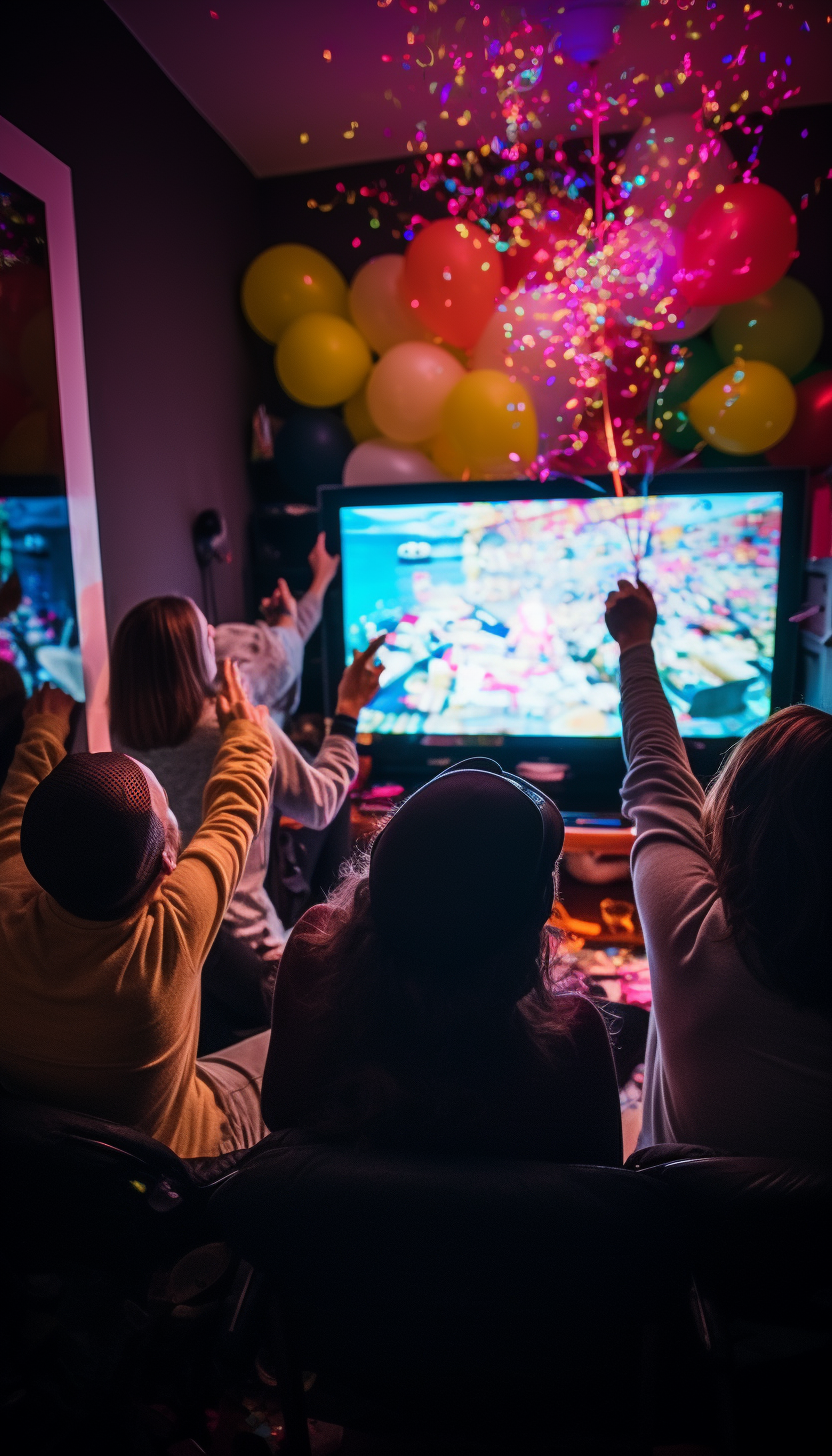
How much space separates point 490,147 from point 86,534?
1976 millimetres

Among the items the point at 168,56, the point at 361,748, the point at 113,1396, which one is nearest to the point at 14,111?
the point at 168,56

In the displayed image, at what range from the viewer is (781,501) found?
2.37 m

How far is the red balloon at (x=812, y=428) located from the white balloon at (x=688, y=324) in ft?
1.18

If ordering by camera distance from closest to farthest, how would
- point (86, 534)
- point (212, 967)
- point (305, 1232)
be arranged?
point (305, 1232), point (212, 967), point (86, 534)

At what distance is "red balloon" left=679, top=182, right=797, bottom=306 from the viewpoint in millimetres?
2240

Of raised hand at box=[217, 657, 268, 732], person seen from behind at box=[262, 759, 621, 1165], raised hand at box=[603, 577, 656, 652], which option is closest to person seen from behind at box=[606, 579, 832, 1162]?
person seen from behind at box=[262, 759, 621, 1165]

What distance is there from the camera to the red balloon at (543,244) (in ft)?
8.32

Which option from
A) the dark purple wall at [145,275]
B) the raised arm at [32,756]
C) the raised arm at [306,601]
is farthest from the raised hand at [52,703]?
the raised arm at [306,601]

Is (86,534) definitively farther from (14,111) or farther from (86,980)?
(86,980)

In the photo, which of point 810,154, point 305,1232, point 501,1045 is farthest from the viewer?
point 810,154

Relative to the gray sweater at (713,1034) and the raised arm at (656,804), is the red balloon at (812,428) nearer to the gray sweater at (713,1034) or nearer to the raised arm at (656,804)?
the raised arm at (656,804)

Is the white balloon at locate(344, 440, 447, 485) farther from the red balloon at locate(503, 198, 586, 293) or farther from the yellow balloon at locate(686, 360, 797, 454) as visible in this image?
the yellow balloon at locate(686, 360, 797, 454)

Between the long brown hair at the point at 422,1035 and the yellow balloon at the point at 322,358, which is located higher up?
the yellow balloon at the point at 322,358

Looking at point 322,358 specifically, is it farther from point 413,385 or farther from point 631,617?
point 631,617
